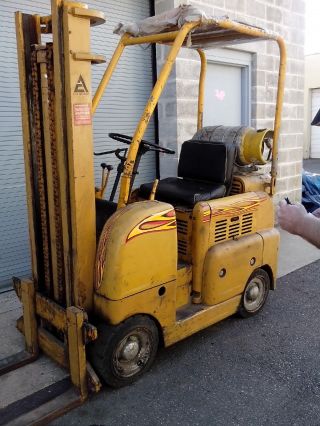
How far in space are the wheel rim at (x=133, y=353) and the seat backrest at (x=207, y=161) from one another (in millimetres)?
1546

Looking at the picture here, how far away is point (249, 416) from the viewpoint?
2.96 metres

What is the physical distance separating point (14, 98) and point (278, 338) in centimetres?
367

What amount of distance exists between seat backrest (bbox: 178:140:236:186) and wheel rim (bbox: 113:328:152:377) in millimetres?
1546

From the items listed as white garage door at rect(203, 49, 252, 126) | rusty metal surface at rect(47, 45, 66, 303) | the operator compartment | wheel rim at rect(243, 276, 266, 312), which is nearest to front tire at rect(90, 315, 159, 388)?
rusty metal surface at rect(47, 45, 66, 303)

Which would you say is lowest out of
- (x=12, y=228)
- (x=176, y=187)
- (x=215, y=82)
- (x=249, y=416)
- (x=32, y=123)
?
(x=249, y=416)

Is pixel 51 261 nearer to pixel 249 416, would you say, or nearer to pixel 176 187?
pixel 176 187

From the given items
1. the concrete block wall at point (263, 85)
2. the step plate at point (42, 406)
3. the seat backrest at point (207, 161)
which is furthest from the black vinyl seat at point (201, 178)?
the concrete block wall at point (263, 85)

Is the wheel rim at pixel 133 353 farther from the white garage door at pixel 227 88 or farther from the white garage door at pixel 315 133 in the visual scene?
the white garage door at pixel 315 133

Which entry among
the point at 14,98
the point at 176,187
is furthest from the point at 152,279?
the point at 14,98

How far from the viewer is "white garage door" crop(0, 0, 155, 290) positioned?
4.81 m

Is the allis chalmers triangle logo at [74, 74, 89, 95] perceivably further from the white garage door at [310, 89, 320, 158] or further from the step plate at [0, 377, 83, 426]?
the white garage door at [310, 89, 320, 158]

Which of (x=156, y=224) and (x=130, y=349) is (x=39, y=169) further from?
(x=130, y=349)

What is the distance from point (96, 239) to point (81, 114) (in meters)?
0.91

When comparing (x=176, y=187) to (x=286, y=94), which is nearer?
(x=176, y=187)
